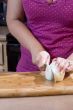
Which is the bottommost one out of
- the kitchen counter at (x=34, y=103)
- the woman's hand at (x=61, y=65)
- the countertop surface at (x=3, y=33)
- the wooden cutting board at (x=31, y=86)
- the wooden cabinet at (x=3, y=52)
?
the wooden cabinet at (x=3, y=52)

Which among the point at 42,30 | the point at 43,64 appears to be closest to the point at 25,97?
the point at 43,64

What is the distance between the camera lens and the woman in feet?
2.45

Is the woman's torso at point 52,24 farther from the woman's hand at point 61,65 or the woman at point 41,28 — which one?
the woman's hand at point 61,65

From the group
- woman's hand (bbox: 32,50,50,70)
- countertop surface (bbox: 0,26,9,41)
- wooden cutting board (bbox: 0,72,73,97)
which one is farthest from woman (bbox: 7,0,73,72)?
countertop surface (bbox: 0,26,9,41)

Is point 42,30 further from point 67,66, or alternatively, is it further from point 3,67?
point 3,67

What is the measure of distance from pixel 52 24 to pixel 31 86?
0.27 m

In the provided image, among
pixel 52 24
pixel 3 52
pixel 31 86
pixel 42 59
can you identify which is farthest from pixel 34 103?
pixel 3 52

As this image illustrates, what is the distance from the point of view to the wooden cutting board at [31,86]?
0.55 metres

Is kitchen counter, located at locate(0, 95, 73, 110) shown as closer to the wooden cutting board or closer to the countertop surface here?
the wooden cutting board

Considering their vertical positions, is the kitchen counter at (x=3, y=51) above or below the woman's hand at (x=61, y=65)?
below

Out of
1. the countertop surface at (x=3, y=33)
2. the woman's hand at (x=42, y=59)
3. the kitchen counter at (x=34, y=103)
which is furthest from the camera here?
the countertop surface at (x=3, y=33)

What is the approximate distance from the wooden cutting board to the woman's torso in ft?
Answer: 0.65

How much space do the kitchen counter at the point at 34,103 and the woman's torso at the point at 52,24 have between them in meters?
0.26

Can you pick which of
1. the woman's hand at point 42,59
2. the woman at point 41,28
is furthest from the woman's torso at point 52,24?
the woman's hand at point 42,59
